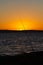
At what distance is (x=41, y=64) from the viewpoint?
24.2 inches

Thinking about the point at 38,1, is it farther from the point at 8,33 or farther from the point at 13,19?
the point at 8,33

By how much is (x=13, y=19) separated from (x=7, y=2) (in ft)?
0.62

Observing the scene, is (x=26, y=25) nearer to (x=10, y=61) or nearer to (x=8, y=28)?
(x=8, y=28)

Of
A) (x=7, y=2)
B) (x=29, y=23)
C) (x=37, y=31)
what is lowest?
(x=37, y=31)

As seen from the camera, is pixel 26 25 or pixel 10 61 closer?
pixel 10 61

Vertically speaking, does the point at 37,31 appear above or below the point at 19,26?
below

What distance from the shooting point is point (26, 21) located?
1.46m

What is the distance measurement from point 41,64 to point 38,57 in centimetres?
4

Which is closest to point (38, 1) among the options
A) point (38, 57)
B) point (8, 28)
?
point (8, 28)

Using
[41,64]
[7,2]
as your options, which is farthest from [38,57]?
[7,2]

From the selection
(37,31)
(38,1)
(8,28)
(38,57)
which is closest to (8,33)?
(8,28)

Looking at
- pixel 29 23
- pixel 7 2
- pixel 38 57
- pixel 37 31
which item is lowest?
pixel 37 31

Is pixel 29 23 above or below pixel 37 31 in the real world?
above

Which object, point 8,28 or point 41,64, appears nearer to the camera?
point 41,64
